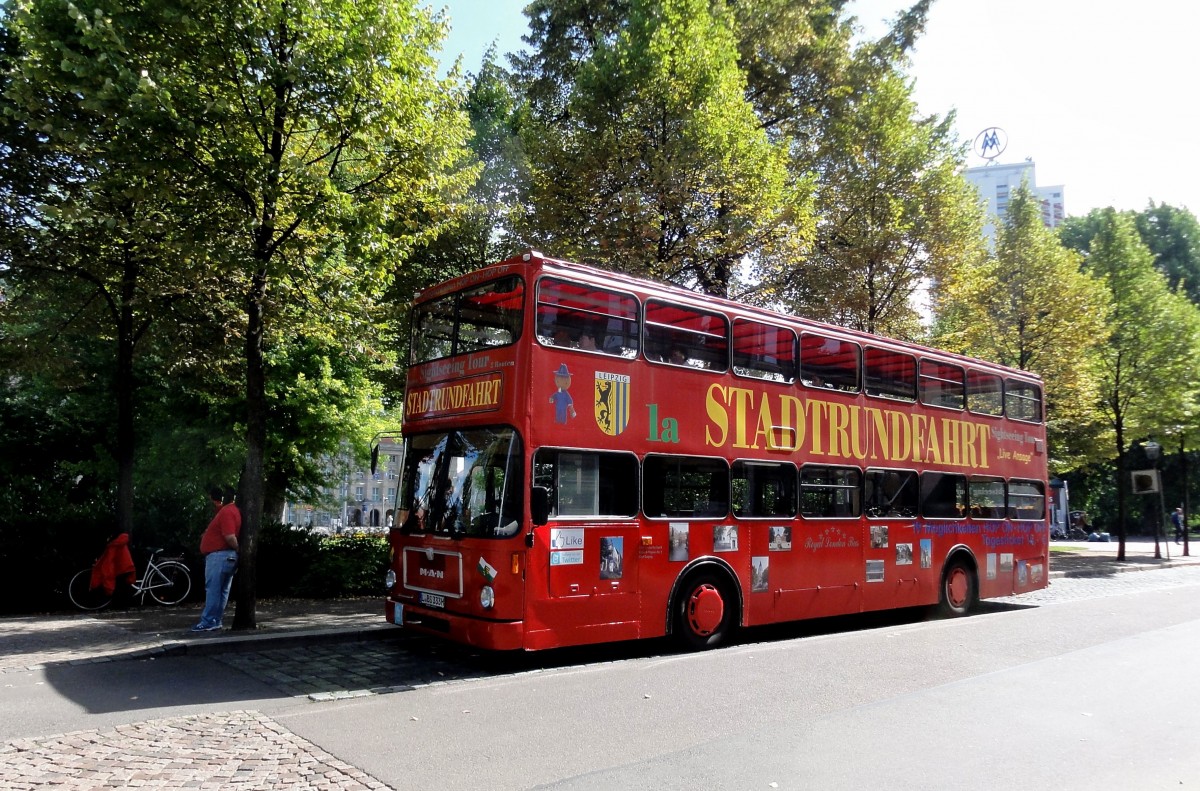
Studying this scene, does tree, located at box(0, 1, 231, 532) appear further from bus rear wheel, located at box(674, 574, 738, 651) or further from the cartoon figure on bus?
bus rear wheel, located at box(674, 574, 738, 651)

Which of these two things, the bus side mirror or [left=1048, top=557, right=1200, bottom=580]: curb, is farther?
[left=1048, top=557, right=1200, bottom=580]: curb

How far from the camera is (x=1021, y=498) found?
15891mm

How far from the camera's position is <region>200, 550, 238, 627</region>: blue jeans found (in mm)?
10594

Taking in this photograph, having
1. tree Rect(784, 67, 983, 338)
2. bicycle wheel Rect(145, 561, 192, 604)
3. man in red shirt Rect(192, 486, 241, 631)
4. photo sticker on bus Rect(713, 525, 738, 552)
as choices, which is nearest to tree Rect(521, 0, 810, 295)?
tree Rect(784, 67, 983, 338)

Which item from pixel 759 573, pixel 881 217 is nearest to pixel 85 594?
pixel 759 573

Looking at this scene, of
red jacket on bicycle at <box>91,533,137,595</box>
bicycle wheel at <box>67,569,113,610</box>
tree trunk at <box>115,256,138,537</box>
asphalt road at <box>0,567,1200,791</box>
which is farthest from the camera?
tree trunk at <box>115,256,138,537</box>

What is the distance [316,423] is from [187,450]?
3.18 metres

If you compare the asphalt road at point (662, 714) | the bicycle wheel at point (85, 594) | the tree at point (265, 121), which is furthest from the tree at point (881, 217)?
the bicycle wheel at point (85, 594)

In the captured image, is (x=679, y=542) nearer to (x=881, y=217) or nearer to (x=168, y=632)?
(x=168, y=632)

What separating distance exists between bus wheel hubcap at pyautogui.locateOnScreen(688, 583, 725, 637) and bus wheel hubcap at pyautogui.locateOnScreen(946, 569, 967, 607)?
18.9ft

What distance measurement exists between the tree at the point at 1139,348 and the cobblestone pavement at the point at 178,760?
27949 mm

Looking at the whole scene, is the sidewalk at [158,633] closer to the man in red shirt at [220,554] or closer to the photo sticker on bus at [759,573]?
the man in red shirt at [220,554]

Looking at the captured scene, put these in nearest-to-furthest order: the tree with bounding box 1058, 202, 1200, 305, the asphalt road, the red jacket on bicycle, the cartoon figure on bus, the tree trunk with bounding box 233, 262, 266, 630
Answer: the asphalt road, the cartoon figure on bus, the tree trunk with bounding box 233, 262, 266, 630, the red jacket on bicycle, the tree with bounding box 1058, 202, 1200, 305

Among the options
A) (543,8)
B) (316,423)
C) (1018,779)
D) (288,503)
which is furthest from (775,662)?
(288,503)
